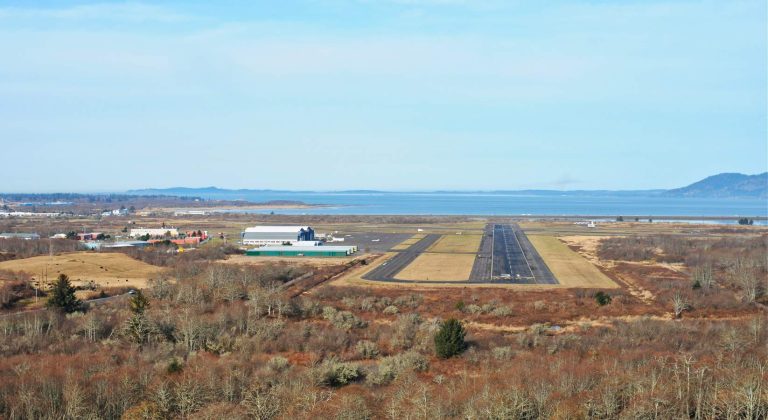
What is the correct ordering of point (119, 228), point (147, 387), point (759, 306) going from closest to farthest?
point (147, 387) → point (759, 306) → point (119, 228)

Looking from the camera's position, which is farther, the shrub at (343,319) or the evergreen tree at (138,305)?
the shrub at (343,319)

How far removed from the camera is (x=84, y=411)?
73.9 ft

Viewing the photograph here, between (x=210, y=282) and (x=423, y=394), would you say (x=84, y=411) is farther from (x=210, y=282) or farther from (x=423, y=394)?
(x=210, y=282)

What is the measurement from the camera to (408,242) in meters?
101

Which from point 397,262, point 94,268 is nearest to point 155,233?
point 94,268

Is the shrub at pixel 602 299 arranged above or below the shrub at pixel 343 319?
above

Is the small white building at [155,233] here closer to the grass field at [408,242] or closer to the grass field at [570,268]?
the grass field at [408,242]

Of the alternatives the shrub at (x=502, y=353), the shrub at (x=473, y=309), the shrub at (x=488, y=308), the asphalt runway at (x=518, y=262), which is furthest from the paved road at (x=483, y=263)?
the shrub at (x=502, y=353)

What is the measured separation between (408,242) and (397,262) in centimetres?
2599

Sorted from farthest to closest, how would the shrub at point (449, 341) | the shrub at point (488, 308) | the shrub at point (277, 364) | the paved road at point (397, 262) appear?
the paved road at point (397, 262) < the shrub at point (488, 308) < the shrub at point (449, 341) < the shrub at point (277, 364)

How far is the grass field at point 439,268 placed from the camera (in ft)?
207

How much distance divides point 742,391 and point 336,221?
142244mm

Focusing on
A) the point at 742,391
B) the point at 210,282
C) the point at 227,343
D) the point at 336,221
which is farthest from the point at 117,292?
the point at 336,221

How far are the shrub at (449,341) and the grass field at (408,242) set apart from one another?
5543 centimetres
